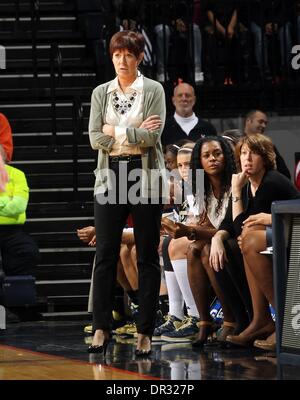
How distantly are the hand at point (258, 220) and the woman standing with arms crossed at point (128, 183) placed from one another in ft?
1.67

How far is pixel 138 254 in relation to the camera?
6438 mm

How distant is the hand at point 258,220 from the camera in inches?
254

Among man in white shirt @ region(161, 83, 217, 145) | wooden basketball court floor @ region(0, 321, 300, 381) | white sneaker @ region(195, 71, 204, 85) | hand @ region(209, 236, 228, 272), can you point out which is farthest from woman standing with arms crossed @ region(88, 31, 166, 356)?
white sneaker @ region(195, 71, 204, 85)

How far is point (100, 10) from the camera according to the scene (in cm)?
1226

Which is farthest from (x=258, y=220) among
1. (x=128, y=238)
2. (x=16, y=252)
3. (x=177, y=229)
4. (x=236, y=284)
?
(x=16, y=252)

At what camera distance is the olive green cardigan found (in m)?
6.34

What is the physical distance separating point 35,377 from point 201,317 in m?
1.73

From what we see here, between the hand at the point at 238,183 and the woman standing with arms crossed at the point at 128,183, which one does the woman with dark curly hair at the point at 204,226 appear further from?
the woman standing with arms crossed at the point at 128,183

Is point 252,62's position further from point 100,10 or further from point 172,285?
point 172,285

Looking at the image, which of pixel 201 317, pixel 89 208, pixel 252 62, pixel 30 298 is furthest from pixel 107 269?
pixel 252 62

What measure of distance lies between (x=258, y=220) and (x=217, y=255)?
A: 37 cm

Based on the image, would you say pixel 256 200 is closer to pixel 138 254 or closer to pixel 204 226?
pixel 204 226

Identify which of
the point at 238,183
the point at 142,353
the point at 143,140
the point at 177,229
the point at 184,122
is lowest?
the point at 142,353

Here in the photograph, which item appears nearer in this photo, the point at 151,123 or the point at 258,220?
the point at 151,123
